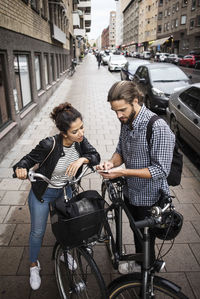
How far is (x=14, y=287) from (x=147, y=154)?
6.70 ft

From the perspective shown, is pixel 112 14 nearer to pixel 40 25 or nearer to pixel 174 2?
pixel 174 2

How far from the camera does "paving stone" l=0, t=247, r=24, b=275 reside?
2967 mm

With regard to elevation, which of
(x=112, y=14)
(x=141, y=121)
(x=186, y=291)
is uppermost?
(x=112, y=14)

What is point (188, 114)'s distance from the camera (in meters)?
6.05

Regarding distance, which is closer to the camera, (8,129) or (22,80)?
(8,129)

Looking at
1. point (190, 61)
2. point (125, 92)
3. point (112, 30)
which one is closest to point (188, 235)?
point (125, 92)

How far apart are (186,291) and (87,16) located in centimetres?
7733

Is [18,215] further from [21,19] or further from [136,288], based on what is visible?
[21,19]

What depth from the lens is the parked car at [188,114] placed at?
18.4ft

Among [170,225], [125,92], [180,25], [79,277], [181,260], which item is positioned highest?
[180,25]

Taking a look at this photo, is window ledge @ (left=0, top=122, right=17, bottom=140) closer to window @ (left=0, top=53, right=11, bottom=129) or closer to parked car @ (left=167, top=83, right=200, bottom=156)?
window @ (left=0, top=53, right=11, bottom=129)

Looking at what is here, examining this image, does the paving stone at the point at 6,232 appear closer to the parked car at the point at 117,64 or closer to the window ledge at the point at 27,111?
the window ledge at the point at 27,111

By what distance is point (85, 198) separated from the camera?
1950mm

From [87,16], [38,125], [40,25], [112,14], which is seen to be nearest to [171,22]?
[87,16]
